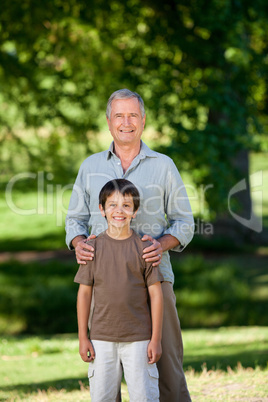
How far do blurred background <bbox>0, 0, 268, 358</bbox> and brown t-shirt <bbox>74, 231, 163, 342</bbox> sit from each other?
16.7 ft

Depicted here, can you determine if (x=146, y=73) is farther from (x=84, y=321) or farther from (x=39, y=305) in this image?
(x=84, y=321)

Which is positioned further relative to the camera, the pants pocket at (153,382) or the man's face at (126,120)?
the man's face at (126,120)

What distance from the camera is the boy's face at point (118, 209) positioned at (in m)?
2.59

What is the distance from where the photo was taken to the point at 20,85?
1035 centimetres

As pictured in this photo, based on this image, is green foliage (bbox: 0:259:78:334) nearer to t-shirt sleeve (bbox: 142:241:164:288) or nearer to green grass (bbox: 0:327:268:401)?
green grass (bbox: 0:327:268:401)

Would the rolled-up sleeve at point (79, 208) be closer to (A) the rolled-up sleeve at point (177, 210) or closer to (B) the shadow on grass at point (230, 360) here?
(A) the rolled-up sleeve at point (177, 210)

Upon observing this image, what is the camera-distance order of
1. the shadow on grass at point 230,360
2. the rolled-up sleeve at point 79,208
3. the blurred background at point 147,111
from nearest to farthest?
the rolled-up sleeve at point 79,208 < the shadow on grass at point 230,360 < the blurred background at point 147,111

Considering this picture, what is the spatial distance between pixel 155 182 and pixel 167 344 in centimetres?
79

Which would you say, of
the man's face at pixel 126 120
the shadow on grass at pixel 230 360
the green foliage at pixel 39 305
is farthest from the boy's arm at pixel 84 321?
the green foliage at pixel 39 305

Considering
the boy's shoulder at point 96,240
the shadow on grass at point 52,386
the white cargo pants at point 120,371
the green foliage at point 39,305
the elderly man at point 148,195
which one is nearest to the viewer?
the white cargo pants at point 120,371

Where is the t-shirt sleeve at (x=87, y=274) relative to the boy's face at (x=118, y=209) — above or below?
below

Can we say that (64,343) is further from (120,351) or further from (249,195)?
(249,195)

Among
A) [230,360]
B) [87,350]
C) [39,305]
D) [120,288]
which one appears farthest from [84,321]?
[39,305]

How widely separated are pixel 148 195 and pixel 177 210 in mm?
176
